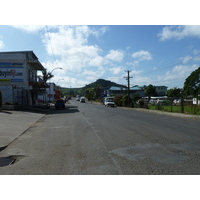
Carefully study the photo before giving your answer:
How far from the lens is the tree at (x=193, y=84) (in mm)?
71750

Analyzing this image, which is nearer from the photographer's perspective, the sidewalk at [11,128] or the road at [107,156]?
the road at [107,156]

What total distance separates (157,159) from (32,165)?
336cm

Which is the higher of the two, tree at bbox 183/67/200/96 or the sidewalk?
tree at bbox 183/67/200/96

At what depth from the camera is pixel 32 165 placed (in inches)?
227

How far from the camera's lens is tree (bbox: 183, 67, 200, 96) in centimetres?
7175

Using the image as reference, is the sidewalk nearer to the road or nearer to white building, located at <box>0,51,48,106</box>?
the road

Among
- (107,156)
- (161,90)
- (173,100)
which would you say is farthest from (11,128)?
(161,90)

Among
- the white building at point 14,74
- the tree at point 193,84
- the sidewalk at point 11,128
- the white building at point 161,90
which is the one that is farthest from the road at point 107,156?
the white building at point 161,90

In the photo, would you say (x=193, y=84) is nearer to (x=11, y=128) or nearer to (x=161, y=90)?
(x=161, y=90)

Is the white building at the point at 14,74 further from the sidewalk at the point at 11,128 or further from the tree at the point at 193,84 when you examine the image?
the tree at the point at 193,84

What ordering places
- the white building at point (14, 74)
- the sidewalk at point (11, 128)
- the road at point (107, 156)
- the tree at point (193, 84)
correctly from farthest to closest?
the tree at point (193, 84) → the white building at point (14, 74) → the sidewalk at point (11, 128) → the road at point (107, 156)

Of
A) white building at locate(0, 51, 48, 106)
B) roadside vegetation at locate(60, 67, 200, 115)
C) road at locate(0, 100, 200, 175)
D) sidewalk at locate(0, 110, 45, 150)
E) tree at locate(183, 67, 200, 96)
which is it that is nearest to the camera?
road at locate(0, 100, 200, 175)

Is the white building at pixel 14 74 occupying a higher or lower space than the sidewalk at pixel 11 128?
higher

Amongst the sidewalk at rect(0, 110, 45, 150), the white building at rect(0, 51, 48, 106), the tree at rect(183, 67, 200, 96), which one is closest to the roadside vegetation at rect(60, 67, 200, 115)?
the tree at rect(183, 67, 200, 96)
